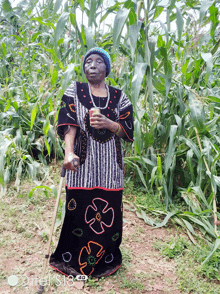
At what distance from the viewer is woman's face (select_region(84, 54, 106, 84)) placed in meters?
1.20

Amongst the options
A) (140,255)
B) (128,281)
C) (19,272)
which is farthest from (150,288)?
(19,272)

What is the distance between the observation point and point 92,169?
4.17 ft

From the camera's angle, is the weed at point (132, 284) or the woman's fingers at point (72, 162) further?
the weed at point (132, 284)

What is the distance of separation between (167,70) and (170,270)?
123cm

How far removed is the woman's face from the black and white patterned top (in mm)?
68

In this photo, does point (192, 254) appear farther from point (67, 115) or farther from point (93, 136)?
point (67, 115)

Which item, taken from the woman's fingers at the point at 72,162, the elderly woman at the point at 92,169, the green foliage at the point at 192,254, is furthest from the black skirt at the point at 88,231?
the green foliage at the point at 192,254

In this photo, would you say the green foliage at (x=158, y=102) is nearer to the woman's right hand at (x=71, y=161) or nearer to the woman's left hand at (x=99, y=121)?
Answer: the woman's left hand at (x=99, y=121)

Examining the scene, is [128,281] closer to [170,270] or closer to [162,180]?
[170,270]

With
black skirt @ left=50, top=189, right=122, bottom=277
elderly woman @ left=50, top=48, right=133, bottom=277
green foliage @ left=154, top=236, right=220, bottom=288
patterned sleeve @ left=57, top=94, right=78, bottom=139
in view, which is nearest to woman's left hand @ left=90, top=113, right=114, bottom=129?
elderly woman @ left=50, top=48, right=133, bottom=277

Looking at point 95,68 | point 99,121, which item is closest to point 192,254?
point 99,121

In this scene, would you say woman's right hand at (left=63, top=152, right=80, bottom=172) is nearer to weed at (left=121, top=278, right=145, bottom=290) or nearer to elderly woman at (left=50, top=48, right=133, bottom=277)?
elderly woman at (left=50, top=48, right=133, bottom=277)

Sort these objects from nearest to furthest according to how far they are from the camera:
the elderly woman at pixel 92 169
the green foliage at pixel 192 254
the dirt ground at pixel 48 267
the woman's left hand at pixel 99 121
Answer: the woman's left hand at pixel 99 121 → the elderly woman at pixel 92 169 → the dirt ground at pixel 48 267 → the green foliage at pixel 192 254

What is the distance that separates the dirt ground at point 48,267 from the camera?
1354 millimetres
